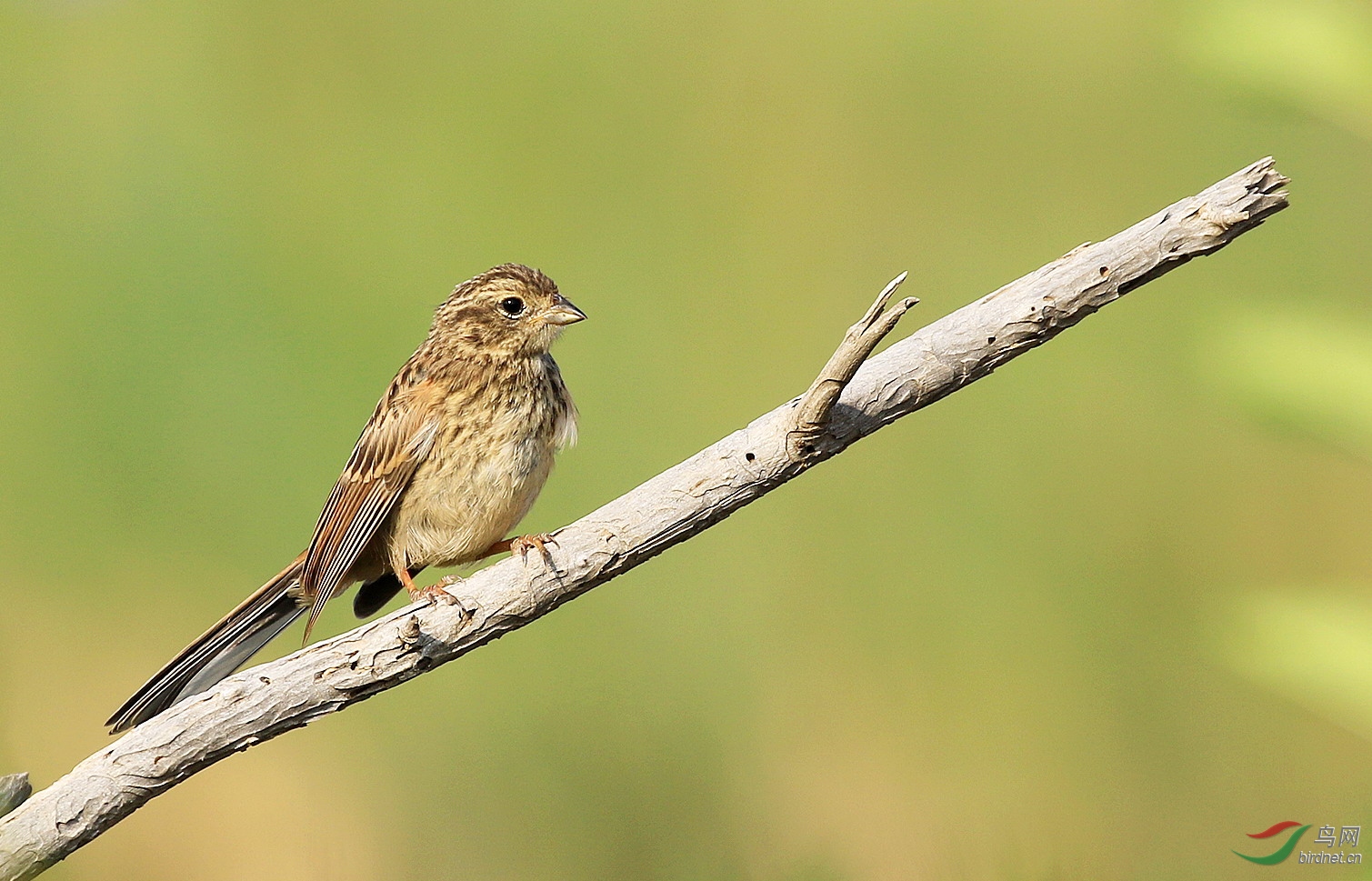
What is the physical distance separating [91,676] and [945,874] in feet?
13.2

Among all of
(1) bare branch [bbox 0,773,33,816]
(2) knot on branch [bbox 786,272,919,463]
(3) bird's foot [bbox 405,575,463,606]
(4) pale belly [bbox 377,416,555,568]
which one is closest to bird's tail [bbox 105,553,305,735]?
(1) bare branch [bbox 0,773,33,816]

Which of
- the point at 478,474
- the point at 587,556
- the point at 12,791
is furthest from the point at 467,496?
the point at 12,791

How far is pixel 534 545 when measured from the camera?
249cm

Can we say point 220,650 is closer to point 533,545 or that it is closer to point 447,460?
point 447,460

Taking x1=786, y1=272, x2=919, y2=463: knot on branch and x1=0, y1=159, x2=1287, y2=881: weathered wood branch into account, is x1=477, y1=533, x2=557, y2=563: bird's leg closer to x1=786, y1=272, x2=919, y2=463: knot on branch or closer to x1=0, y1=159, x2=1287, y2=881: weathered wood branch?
x1=0, y1=159, x2=1287, y2=881: weathered wood branch

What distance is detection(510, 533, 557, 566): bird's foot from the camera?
94.3 inches

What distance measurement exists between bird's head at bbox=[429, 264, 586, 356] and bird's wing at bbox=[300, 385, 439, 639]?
10.5 inches

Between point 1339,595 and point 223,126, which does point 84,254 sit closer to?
point 223,126

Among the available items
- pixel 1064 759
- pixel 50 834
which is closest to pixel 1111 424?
pixel 1064 759

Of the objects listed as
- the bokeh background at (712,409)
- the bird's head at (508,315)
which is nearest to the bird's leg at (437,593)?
the bird's head at (508,315)

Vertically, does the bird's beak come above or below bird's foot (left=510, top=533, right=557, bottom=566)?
above

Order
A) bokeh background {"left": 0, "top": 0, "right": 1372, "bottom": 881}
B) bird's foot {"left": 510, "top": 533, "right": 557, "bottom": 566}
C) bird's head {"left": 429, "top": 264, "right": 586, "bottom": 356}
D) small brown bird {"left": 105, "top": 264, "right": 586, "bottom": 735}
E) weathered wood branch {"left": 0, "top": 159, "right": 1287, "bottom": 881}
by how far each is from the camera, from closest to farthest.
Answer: weathered wood branch {"left": 0, "top": 159, "right": 1287, "bottom": 881} → bird's foot {"left": 510, "top": 533, "right": 557, "bottom": 566} → small brown bird {"left": 105, "top": 264, "right": 586, "bottom": 735} → bird's head {"left": 429, "top": 264, "right": 586, "bottom": 356} → bokeh background {"left": 0, "top": 0, "right": 1372, "bottom": 881}

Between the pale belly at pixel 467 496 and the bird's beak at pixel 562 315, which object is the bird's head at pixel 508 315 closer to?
the bird's beak at pixel 562 315

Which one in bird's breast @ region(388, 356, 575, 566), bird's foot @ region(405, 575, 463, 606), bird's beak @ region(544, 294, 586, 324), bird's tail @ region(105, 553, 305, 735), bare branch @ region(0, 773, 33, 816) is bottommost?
bare branch @ region(0, 773, 33, 816)
